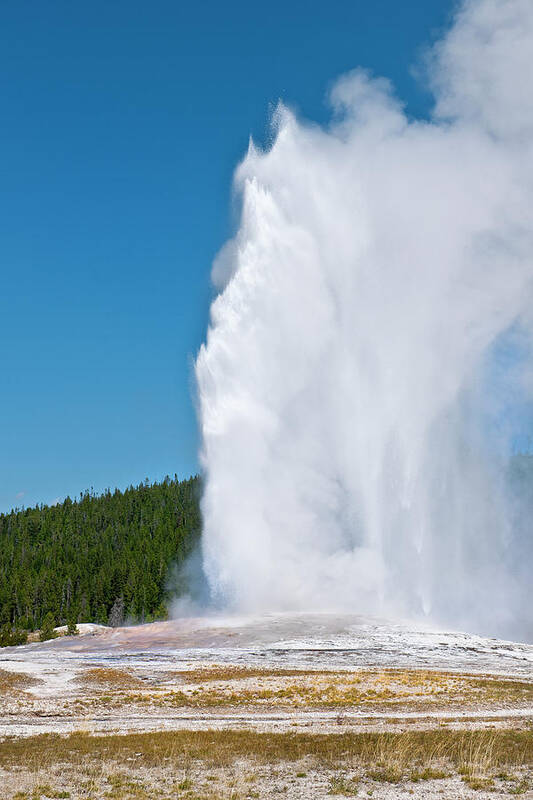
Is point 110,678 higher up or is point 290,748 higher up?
point 110,678

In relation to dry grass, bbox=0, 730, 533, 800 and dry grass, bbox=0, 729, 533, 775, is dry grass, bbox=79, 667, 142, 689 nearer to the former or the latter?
dry grass, bbox=0, 729, 533, 775

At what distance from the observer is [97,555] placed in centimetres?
12194

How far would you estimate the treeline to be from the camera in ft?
332

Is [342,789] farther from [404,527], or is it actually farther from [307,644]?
[404,527]

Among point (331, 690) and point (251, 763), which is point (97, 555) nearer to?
point (331, 690)

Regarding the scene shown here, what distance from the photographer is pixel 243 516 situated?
69.8m

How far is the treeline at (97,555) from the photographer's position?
332 ft

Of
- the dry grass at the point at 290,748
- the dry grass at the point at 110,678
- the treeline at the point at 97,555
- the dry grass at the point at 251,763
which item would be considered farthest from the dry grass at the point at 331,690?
the treeline at the point at 97,555

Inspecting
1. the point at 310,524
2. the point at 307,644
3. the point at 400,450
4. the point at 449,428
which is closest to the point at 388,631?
the point at 307,644

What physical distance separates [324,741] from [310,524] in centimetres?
5232

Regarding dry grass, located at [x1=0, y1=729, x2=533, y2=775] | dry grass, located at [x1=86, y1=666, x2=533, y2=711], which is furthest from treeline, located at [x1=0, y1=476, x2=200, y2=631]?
dry grass, located at [x1=0, y1=729, x2=533, y2=775]

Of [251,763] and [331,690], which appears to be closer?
[251,763]

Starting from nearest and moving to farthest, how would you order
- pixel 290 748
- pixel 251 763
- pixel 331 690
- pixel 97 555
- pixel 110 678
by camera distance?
pixel 251 763 → pixel 290 748 → pixel 331 690 → pixel 110 678 → pixel 97 555

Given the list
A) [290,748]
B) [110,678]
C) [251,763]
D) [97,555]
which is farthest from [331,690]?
[97,555]
